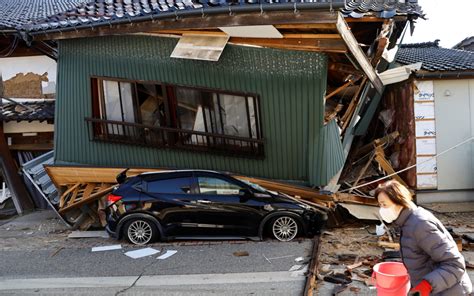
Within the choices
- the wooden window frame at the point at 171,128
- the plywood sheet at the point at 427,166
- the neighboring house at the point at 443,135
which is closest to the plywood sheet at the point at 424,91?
the neighboring house at the point at 443,135

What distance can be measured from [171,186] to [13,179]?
8.08 metres

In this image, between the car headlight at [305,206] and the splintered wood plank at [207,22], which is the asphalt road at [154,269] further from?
the splintered wood plank at [207,22]

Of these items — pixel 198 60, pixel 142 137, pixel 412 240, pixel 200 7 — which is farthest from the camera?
pixel 142 137

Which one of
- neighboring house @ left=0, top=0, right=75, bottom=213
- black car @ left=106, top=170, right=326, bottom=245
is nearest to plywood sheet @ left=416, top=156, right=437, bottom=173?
black car @ left=106, top=170, right=326, bottom=245

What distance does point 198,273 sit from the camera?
6.84m

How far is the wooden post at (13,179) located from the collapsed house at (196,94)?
15.1 ft

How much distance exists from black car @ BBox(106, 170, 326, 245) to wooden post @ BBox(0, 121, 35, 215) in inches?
276

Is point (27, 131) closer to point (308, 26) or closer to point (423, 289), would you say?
point (308, 26)

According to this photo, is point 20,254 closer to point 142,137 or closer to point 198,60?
point 142,137

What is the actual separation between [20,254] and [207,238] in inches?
145

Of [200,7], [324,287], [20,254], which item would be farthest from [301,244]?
[20,254]

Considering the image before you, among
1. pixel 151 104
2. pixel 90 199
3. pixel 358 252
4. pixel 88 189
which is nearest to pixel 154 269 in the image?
pixel 358 252

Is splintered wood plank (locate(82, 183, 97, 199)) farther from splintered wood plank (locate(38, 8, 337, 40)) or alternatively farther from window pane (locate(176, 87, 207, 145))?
splintered wood plank (locate(38, 8, 337, 40))

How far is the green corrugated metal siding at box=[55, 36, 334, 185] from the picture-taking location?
9.29 m
